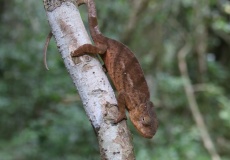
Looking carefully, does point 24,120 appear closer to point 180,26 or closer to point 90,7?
point 180,26

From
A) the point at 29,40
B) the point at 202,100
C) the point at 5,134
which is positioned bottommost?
the point at 202,100

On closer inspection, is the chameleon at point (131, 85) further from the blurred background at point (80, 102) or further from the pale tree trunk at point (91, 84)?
the blurred background at point (80, 102)

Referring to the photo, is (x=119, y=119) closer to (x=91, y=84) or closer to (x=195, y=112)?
(x=91, y=84)

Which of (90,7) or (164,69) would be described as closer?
(90,7)

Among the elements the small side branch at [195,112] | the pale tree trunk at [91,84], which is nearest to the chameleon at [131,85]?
the pale tree trunk at [91,84]

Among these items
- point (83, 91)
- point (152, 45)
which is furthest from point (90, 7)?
point (152, 45)

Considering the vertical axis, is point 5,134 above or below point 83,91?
below

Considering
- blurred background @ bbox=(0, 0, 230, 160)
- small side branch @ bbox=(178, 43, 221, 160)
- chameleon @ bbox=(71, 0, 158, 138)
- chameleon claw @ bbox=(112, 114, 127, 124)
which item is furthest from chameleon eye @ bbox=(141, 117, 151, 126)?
small side branch @ bbox=(178, 43, 221, 160)

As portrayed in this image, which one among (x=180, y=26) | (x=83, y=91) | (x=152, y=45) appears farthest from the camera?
(x=180, y=26)

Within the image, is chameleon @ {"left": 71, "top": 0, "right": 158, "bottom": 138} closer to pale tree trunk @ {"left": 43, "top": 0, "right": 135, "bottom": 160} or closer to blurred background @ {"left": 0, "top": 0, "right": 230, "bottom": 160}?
pale tree trunk @ {"left": 43, "top": 0, "right": 135, "bottom": 160}
